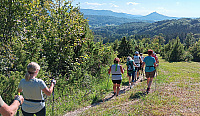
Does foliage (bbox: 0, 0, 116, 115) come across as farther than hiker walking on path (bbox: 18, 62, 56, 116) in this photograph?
Yes

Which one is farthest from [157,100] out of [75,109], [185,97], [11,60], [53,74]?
[11,60]

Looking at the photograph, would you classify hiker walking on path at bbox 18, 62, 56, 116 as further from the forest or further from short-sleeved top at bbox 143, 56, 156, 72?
short-sleeved top at bbox 143, 56, 156, 72

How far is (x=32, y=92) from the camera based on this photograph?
3916 millimetres

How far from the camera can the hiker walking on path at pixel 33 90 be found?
152 inches

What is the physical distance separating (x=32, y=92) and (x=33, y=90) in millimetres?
66

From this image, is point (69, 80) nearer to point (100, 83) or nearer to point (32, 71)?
point (100, 83)

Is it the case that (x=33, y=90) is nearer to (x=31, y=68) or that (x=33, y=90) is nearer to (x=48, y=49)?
(x=31, y=68)

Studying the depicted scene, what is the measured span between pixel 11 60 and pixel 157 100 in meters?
7.45

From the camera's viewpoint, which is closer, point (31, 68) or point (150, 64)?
point (31, 68)

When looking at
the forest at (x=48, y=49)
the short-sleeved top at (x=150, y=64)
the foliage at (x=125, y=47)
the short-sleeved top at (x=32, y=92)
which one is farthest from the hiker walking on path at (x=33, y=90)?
the foliage at (x=125, y=47)

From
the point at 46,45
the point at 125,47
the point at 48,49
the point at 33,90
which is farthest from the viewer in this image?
the point at 125,47

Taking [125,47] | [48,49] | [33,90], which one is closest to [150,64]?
[33,90]

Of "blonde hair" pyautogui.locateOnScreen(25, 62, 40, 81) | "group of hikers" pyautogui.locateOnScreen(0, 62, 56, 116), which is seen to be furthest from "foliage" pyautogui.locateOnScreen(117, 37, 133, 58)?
"blonde hair" pyautogui.locateOnScreen(25, 62, 40, 81)

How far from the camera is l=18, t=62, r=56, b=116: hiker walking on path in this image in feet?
12.7
